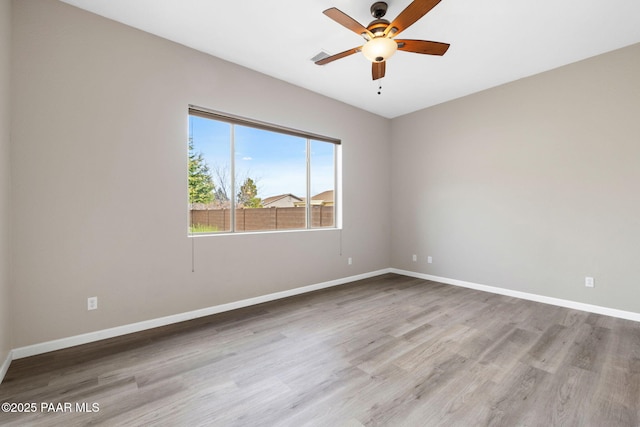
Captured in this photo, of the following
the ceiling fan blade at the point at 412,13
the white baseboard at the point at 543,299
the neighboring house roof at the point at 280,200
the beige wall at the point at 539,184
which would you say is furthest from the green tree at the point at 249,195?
the white baseboard at the point at 543,299

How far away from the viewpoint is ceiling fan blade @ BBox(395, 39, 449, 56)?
2338mm

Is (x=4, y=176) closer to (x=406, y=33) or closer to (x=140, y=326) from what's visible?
(x=140, y=326)

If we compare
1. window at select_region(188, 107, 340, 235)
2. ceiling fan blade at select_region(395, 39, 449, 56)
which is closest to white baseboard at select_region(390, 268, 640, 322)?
window at select_region(188, 107, 340, 235)

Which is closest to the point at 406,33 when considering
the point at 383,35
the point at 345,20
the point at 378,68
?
the point at 378,68

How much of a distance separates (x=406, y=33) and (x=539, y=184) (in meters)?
2.62

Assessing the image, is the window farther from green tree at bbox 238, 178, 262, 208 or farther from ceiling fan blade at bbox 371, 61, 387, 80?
ceiling fan blade at bbox 371, 61, 387, 80

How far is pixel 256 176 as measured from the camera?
3760 millimetres

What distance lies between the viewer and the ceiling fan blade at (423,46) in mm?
2338

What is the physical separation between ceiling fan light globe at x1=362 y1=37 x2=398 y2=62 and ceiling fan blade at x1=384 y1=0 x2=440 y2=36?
64 mm

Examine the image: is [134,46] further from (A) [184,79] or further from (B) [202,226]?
(B) [202,226]

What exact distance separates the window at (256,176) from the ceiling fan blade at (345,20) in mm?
1777

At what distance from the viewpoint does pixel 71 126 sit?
2412 millimetres

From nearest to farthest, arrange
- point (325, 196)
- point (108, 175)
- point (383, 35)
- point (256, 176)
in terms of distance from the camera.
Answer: point (383, 35)
point (108, 175)
point (256, 176)
point (325, 196)

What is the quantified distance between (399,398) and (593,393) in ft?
4.18
